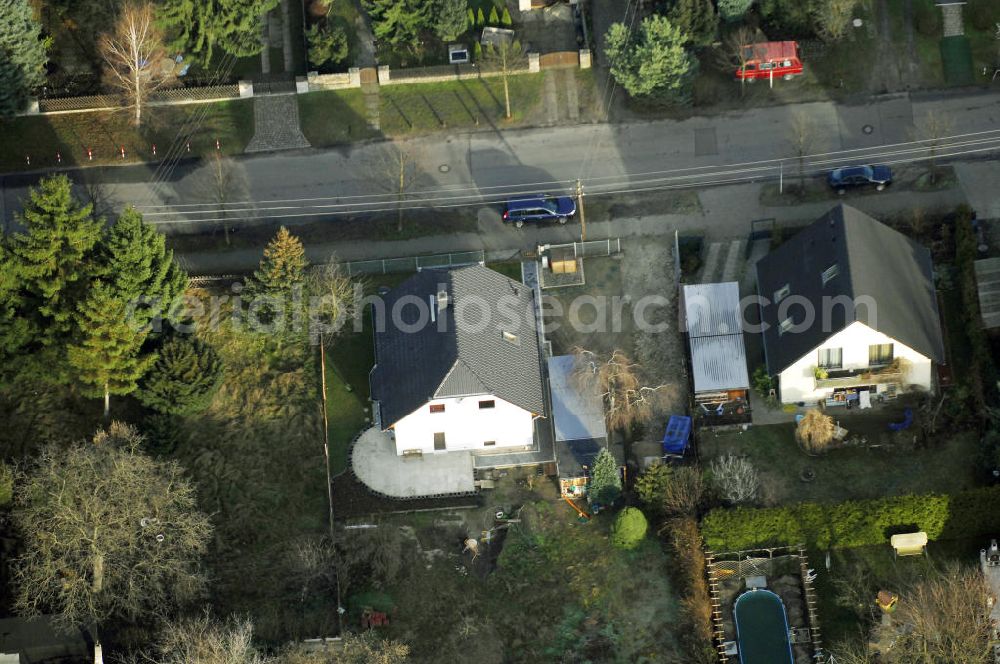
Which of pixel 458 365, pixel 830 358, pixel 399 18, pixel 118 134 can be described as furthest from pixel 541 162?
pixel 118 134

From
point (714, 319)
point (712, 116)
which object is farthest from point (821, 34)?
point (714, 319)

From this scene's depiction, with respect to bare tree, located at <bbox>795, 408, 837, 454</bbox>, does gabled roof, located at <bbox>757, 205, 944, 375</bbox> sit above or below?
above

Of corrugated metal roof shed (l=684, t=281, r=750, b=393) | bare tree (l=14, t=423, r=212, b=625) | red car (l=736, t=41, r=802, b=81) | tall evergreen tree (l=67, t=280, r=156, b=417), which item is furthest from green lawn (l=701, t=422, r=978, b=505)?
tall evergreen tree (l=67, t=280, r=156, b=417)

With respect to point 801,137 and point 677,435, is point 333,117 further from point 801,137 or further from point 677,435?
point 677,435

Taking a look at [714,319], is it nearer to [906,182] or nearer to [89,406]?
[906,182]

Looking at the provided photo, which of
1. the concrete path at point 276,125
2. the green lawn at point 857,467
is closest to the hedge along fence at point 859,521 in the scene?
the green lawn at point 857,467

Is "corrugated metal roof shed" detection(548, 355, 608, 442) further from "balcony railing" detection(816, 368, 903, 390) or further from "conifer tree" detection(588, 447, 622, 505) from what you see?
"balcony railing" detection(816, 368, 903, 390)

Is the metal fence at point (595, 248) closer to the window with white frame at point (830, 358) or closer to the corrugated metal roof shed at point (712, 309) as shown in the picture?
the corrugated metal roof shed at point (712, 309)
